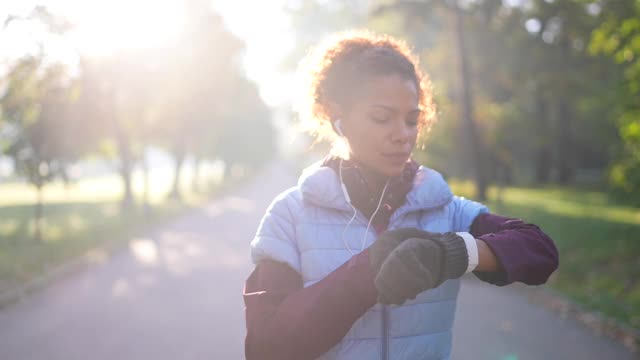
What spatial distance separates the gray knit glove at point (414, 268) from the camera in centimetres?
144

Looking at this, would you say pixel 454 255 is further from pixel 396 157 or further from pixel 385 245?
pixel 396 157

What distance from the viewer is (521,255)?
5.46 ft

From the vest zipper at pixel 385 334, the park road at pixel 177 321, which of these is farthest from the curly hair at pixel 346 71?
the park road at pixel 177 321

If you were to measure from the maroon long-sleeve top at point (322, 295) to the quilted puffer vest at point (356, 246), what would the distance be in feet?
0.25

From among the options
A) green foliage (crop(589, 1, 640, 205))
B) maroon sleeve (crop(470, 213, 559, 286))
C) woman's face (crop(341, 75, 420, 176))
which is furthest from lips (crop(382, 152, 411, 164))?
green foliage (crop(589, 1, 640, 205))

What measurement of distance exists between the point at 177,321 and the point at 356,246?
6.28 m

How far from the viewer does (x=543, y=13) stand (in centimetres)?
3014

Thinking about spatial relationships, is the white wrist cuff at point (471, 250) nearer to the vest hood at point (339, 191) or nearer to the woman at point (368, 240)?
the woman at point (368, 240)

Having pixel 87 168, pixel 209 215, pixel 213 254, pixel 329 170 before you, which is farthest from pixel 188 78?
pixel 87 168

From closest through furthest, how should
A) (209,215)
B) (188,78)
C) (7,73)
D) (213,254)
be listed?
1. (213,254)
2. (7,73)
3. (209,215)
4. (188,78)

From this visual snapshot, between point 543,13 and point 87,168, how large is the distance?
125056 mm

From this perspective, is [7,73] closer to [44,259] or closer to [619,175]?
[44,259]

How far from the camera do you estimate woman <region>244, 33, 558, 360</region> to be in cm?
155

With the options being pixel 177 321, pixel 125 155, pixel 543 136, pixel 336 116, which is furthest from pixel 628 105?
pixel 543 136
